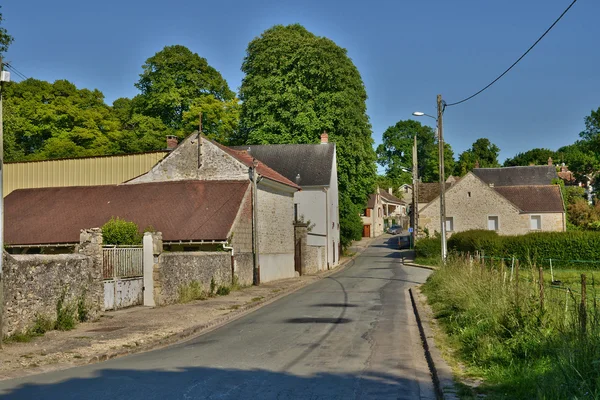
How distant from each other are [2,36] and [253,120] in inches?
931

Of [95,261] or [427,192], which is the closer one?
[95,261]

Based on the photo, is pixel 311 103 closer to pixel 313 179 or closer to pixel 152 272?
pixel 313 179

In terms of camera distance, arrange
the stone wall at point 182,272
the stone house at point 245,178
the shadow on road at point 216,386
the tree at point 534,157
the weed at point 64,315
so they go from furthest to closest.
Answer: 1. the tree at point 534,157
2. the stone house at point 245,178
3. the stone wall at point 182,272
4. the weed at point 64,315
5. the shadow on road at point 216,386

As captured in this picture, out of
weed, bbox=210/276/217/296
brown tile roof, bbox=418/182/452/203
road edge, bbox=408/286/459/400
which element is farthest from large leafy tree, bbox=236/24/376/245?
road edge, bbox=408/286/459/400

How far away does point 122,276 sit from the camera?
59.0ft

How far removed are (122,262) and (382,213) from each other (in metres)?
83.8

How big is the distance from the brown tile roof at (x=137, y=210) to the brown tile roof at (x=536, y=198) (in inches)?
1234

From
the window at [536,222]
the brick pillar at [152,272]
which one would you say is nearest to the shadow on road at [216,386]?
the brick pillar at [152,272]

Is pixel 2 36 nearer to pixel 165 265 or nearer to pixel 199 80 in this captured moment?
pixel 165 265

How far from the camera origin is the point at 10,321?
12.3m

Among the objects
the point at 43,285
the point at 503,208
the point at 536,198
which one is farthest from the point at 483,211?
the point at 43,285

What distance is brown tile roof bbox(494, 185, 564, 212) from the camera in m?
52.5

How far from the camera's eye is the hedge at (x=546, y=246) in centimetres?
3541

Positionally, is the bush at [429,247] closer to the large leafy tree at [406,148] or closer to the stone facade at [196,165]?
the stone facade at [196,165]
